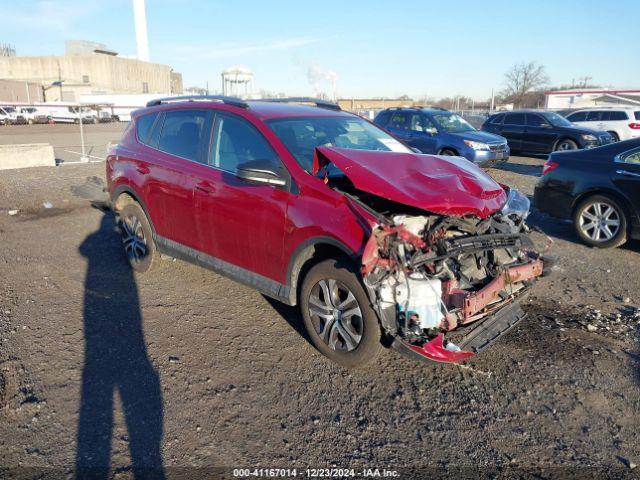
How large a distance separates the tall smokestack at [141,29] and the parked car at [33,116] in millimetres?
32700

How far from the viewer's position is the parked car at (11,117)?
39.1 meters

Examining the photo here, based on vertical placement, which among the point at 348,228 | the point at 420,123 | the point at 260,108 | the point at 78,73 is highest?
the point at 78,73

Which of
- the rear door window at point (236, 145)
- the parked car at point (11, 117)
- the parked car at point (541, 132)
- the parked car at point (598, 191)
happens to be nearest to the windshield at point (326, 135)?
the rear door window at point (236, 145)

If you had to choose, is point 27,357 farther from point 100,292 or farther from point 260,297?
point 260,297

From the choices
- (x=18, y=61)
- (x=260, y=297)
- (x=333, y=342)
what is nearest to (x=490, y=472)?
(x=333, y=342)

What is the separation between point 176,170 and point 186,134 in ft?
1.28

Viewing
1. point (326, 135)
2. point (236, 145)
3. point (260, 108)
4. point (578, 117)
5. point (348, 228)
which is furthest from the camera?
point (578, 117)

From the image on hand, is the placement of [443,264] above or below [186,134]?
below

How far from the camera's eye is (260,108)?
14.9ft

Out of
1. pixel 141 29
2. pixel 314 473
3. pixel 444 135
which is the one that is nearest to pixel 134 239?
pixel 314 473

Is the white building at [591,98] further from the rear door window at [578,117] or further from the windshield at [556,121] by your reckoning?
the windshield at [556,121]

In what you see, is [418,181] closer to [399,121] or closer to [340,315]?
[340,315]

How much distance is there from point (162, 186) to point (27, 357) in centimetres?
201

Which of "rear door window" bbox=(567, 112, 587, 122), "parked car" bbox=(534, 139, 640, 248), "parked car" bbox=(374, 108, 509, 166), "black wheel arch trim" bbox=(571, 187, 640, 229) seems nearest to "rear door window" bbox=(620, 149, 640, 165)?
"parked car" bbox=(534, 139, 640, 248)
